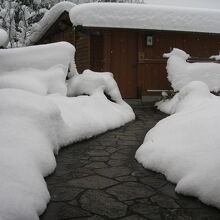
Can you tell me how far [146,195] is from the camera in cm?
346

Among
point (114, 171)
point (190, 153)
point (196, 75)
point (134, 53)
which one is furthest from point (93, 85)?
point (190, 153)

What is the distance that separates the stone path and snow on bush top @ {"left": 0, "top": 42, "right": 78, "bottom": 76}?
3.83 metres

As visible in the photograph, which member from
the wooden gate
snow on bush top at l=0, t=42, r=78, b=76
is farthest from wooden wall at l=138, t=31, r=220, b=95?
snow on bush top at l=0, t=42, r=78, b=76

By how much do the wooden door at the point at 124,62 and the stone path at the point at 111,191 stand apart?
758 cm

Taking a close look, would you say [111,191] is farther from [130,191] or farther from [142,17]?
[142,17]

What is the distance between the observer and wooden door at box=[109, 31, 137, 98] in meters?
12.9

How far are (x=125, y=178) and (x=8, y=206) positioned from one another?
5.60 feet

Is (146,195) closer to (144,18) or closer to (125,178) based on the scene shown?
(125,178)

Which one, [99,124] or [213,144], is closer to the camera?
[213,144]

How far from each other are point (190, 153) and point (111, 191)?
1.10 metres

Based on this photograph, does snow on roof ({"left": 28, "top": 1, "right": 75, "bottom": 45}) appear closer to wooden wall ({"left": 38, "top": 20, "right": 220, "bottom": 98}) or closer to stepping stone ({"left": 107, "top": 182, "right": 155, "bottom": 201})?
wooden wall ({"left": 38, "top": 20, "right": 220, "bottom": 98})

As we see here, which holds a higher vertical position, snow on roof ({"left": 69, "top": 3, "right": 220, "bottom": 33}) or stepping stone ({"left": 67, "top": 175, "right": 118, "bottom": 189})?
snow on roof ({"left": 69, "top": 3, "right": 220, "bottom": 33})

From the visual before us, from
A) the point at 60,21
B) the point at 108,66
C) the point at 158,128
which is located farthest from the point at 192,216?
the point at 60,21

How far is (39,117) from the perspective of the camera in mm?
4770
